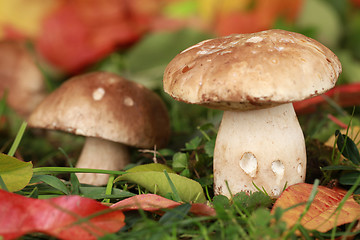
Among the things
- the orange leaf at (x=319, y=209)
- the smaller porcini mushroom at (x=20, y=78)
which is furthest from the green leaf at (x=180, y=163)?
the smaller porcini mushroom at (x=20, y=78)

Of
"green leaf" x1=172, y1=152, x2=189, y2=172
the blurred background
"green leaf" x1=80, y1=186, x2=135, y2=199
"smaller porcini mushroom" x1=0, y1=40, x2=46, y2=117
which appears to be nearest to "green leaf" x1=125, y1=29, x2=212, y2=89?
the blurred background

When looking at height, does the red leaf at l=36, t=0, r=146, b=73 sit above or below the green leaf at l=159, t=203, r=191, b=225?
above

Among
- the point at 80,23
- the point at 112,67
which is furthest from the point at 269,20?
the point at 80,23

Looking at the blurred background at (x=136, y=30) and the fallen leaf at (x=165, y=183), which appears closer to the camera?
the fallen leaf at (x=165, y=183)

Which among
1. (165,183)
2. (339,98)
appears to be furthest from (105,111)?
(339,98)

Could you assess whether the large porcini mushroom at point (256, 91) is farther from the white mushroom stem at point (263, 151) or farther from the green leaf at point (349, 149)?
the green leaf at point (349, 149)

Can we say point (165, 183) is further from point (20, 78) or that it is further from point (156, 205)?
point (20, 78)

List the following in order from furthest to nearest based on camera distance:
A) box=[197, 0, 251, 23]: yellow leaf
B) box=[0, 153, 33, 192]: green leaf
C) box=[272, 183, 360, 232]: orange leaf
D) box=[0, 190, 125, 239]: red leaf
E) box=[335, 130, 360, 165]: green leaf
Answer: box=[197, 0, 251, 23]: yellow leaf → box=[335, 130, 360, 165]: green leaf → box=[0, 153, 33, 192]: green leaf → box=[272, 183, 360, 232]: orange leaf → box=[0, 190, 125, 239]: red leaf

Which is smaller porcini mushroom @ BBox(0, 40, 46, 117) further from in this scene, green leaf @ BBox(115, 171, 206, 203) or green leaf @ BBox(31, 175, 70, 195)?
green leaf @ BBox(115, 171, 206, 203)
